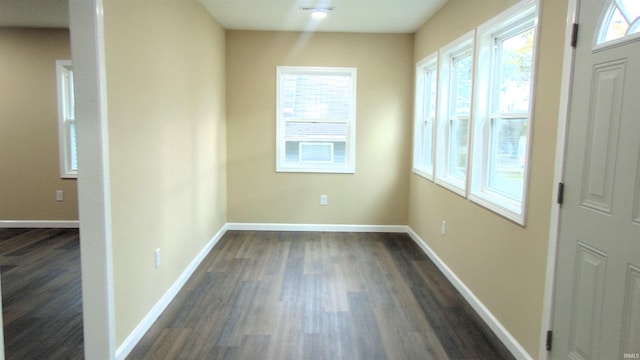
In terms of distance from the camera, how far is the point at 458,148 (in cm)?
388

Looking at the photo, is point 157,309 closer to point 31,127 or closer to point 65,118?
point 65,118

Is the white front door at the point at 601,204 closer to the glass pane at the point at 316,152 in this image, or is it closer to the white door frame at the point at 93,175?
the white door frame at the point at 93,175

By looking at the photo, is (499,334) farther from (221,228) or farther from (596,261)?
(221,228)

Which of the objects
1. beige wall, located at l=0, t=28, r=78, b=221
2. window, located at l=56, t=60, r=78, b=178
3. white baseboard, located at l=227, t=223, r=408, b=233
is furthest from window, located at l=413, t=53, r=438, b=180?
beige wall, located at l=0, t=28, r=78, b=221

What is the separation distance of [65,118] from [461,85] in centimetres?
489

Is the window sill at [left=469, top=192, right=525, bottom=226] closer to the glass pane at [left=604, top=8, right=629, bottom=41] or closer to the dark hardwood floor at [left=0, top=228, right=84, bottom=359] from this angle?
A: the glass pane at [left=604, top=8, right=629, bottom=41]

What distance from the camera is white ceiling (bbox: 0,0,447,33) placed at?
13.1ft

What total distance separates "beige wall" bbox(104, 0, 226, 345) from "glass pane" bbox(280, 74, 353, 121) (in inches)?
44.8

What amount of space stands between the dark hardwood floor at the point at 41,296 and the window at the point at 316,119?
8.78 ft

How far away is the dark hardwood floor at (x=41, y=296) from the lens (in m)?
2.53

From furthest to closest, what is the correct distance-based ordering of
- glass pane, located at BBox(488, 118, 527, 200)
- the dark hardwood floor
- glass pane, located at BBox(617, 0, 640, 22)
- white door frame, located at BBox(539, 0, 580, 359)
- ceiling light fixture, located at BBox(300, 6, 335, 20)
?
ceiling light fixture, located at BBox(300, 6, 335, 20), glass pane, located at BBox(488, 118, 527, 200), the dark hardwood floor, white door frame, located at BBox(539, 0, 580, 359), glass pane, located at BBox(617, 0, 640, 22)

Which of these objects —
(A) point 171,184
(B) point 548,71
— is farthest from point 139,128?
(B) point 548,71

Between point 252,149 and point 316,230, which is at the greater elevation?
point 252,149

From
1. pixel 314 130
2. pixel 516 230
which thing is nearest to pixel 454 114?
pixel 516 230
